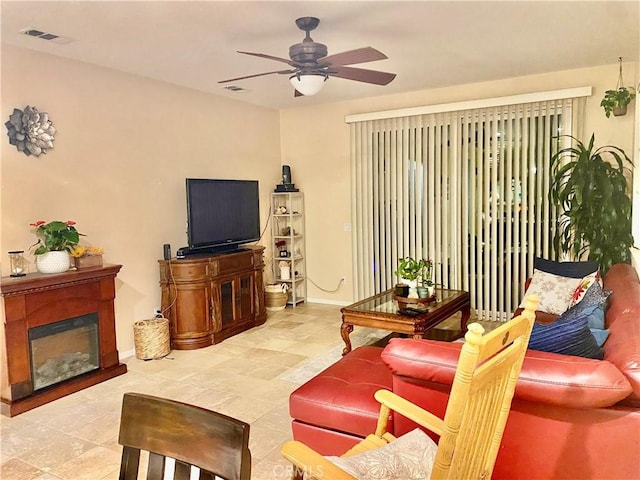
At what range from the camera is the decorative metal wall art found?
3.58 meters

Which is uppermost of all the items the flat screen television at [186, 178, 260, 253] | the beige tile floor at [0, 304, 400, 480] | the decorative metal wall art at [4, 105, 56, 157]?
the decorative metal wall art at [4, 105, 56, 157]

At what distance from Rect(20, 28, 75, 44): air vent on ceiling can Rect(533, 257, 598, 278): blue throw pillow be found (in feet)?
14.1

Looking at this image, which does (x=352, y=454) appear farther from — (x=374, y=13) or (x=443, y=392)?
(x=374, y=13)

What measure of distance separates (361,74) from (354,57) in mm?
469

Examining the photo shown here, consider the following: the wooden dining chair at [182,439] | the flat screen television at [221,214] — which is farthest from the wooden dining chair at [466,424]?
the flat screen television at [221,214]

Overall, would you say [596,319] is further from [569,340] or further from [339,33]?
[339,33]

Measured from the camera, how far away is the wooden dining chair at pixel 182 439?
1.09m

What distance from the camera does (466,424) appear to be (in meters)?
1.34

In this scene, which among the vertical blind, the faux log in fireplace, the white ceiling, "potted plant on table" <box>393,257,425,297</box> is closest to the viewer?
the white ceiling

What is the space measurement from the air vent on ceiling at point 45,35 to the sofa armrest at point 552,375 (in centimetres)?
327

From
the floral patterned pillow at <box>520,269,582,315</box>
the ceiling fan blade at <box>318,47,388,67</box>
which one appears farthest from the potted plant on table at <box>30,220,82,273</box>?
the floral patterned pillow at <box>520,269,582,315</box>

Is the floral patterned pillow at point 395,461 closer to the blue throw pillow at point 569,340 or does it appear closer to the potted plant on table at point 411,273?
the blue throw pillow at point 569,340

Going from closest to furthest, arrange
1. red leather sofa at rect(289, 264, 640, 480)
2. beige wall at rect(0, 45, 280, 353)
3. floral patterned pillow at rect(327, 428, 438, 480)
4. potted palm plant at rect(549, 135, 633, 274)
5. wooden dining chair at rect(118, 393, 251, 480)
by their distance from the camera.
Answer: wooden dining chair at rect(118, 393, 251, 480) < floral patterned pillow at rect(327, 428, 438, 480) < red leather sofa at rect(289, 264, 640, 480) < beige wall at rect(0, 45, 280, 353) < potted palm plant at rect(549, 135, 633, 274)

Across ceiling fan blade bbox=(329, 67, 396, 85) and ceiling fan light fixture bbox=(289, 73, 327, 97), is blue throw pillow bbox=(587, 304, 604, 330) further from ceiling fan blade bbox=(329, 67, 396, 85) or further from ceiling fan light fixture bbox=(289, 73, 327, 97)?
ceiling fan light fixture bbox=(289, 73, 327, 97)
